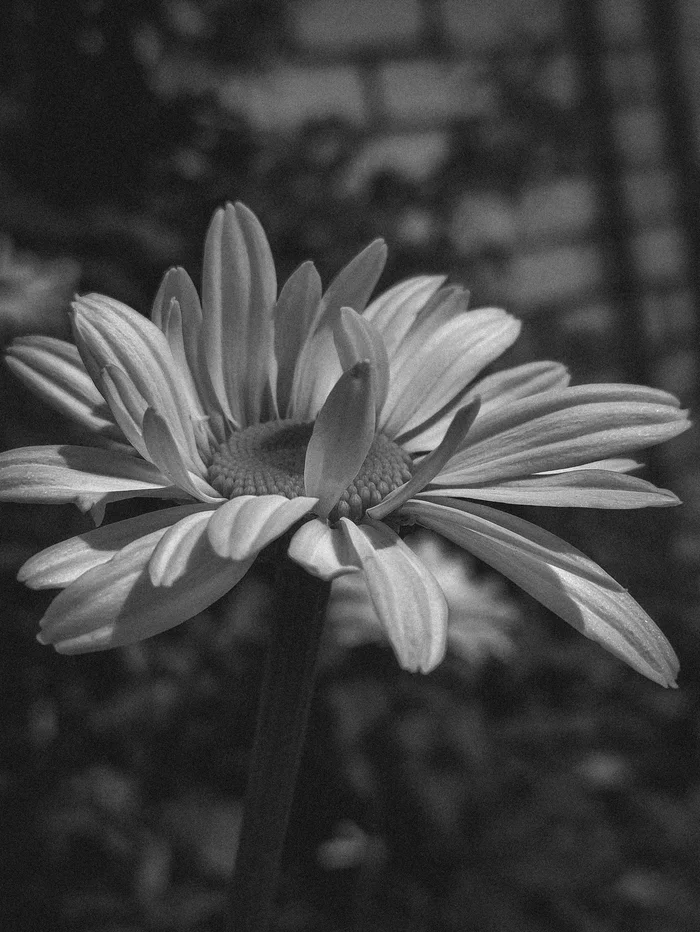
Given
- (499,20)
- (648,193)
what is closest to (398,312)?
(499,20)

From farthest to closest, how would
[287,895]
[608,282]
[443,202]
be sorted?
[608,282], [443,202], [287,895]

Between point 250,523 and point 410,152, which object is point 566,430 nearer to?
point 250,523

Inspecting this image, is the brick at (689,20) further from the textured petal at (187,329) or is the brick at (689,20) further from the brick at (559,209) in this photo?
the textured petal at (187,329)

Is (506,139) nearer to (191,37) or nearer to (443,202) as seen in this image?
(443,202)

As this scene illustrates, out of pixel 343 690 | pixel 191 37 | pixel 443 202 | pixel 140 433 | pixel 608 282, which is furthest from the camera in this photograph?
pixel 608 282

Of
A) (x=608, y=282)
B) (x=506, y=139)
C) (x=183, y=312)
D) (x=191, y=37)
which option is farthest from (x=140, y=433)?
(x=608, y=282)

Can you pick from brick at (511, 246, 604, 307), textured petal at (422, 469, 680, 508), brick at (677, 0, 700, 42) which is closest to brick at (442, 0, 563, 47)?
brick at (677, 0, 700, 42)

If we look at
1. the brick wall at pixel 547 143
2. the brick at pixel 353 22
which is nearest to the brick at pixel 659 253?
the brick wall at pixel 547 143
